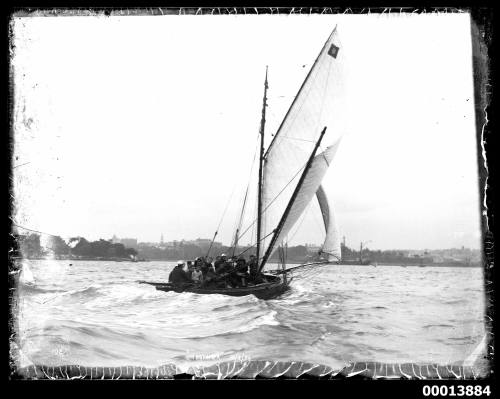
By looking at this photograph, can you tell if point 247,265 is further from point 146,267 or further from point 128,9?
point 128,9

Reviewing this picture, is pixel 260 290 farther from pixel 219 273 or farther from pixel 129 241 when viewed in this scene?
pixel 129 241

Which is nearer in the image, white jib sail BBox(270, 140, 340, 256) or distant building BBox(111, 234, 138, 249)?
distant building BBox(111, 234, 138, 249)

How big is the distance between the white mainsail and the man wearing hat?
5.67 ft

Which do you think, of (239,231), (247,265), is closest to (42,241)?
(239,231)

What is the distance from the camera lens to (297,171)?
22.6 ft

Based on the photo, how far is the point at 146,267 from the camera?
4.53 m

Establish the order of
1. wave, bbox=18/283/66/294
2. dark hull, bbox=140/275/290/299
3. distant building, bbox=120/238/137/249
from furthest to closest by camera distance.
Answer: dark hull, bbox=140/275/290/299, distant building, bbox=120/238/137/249, wave, bbox=18/283/66/294

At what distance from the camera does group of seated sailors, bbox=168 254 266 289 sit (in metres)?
5.11

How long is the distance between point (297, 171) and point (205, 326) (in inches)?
132

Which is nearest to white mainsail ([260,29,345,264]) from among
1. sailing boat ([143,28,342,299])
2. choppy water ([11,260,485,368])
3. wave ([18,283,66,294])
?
sailing boat ([143,28,342,299])

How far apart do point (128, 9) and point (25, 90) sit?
1.27 m
